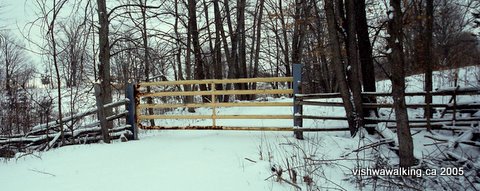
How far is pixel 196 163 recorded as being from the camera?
220 inches

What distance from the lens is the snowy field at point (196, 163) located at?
4.66 m

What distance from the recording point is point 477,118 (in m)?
6.66

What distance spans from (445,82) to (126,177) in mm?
14212

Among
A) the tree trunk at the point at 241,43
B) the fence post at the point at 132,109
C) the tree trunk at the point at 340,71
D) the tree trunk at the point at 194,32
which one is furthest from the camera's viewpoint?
the tree trunk at the point at 241,43

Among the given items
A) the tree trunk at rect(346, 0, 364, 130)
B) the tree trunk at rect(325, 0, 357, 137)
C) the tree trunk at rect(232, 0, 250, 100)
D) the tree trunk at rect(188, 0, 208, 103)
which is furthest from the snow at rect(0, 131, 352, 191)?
the tree trunk at rect(232, 0, 250, 100)

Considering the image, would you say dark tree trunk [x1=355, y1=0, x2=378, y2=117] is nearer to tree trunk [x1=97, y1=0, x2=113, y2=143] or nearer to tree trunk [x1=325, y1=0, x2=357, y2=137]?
tree trunk [x1=325, y1=0, x2=357, y2=137]

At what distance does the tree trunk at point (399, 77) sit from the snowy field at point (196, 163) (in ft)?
1.29

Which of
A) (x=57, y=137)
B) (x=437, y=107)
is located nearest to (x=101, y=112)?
(x=57, y=137)

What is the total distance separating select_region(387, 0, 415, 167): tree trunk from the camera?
491 cm

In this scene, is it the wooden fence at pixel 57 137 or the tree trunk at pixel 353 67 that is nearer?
the tree trunk at pixel 353 67

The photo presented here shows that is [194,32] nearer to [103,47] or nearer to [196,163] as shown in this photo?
[103,47]

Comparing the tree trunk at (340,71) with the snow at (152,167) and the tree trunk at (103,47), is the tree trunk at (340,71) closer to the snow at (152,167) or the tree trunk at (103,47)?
the snow at (152,167)

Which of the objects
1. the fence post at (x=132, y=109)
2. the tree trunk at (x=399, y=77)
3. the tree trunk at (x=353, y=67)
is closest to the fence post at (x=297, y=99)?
the tree trunk at (x=353, y=67)

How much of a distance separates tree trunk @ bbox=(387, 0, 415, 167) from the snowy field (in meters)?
0.39
